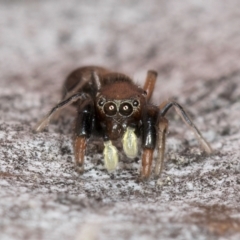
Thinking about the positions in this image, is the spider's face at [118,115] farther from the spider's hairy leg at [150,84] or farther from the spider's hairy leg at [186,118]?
the spider's hairy leg at [150,84]

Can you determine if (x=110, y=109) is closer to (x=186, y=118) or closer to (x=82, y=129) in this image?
(x=82, y=129)

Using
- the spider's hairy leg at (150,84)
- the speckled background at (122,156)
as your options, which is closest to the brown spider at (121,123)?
the speckled background at (122,156)

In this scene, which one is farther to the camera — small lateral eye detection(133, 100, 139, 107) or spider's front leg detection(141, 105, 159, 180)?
small lateral eye detection(133, 100, 139, 107)

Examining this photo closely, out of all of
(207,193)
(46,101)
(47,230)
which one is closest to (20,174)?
(47,230)

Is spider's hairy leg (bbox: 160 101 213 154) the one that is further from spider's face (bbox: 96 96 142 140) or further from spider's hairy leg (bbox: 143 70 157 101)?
spider's hairy leg (bbox: 143 70 157 101)

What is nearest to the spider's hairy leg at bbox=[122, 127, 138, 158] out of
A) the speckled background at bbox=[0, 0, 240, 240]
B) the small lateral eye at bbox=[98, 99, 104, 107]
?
the speckled background at bbox=[0, 0, 240, 240]
